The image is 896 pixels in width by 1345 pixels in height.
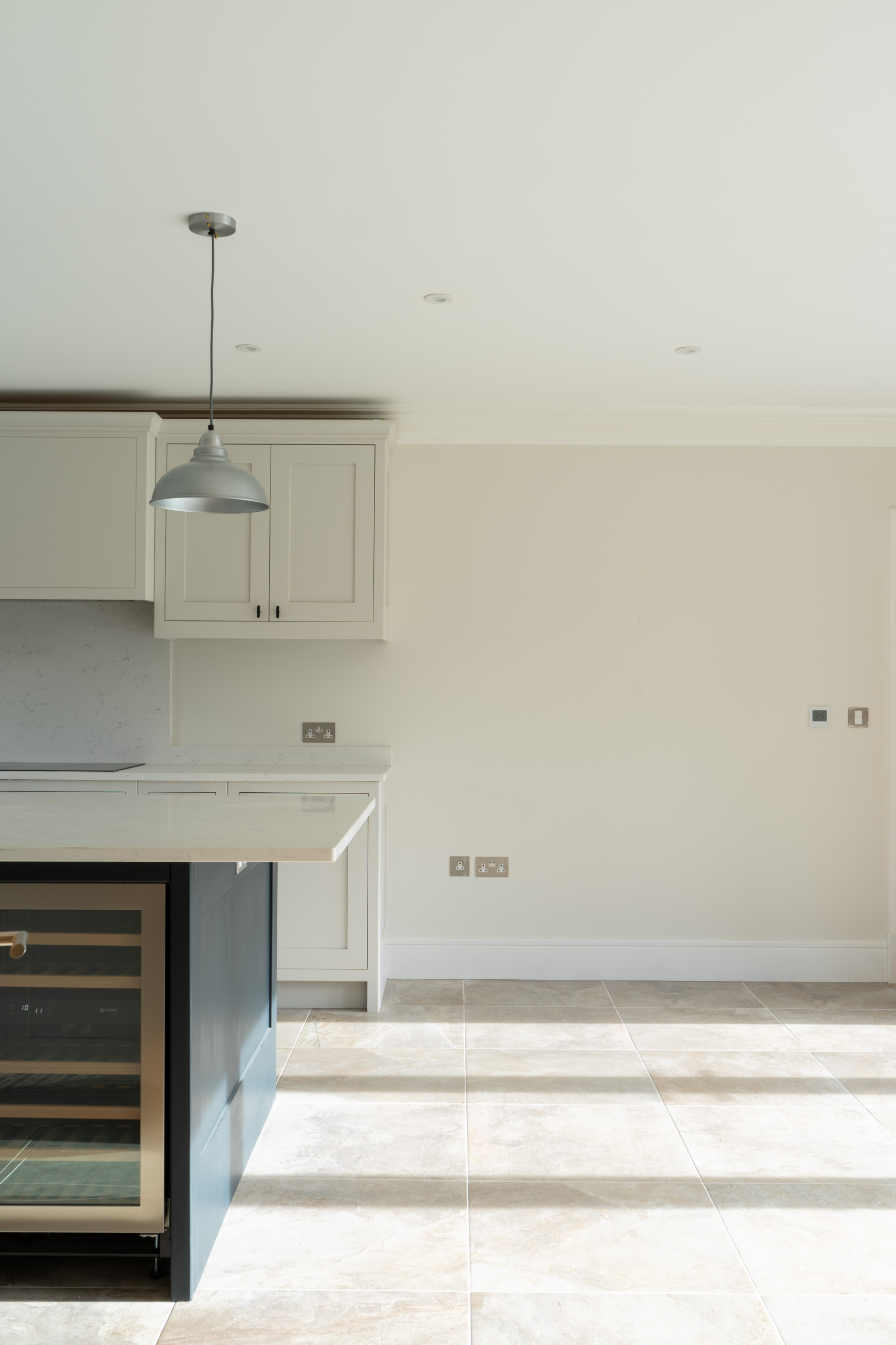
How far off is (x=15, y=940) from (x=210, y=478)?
115 centimetres

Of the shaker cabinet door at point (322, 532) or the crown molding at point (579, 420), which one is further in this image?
the crown molding at point (579, 420)

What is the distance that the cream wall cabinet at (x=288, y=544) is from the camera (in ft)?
13.1

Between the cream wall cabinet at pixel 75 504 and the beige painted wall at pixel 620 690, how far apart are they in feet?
1.82

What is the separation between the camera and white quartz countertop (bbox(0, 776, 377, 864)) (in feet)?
5.92

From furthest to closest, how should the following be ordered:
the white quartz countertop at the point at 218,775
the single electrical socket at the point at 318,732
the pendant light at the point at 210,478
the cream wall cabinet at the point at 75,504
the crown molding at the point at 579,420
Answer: the single electrical socket at the point at 318,732 → the crown molding at the point at 579,420 → the cream wall cabinet at the point at 75,504 → the white quartz countertop at the point at 218,775 → the pendant light at the point at 210,478

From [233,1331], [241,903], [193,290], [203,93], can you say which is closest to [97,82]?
[203,93]

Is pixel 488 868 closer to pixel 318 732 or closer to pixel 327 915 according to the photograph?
pixel 327 915

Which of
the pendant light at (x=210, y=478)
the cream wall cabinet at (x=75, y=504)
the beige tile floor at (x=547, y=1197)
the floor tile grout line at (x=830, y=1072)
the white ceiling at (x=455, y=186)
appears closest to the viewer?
the white ceiling at (x=455, y=186)

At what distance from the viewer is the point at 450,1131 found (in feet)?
9.02

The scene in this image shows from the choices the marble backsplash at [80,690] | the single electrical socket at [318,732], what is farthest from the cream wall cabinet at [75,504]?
the single electrical socket at [318,732]

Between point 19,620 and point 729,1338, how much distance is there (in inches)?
147

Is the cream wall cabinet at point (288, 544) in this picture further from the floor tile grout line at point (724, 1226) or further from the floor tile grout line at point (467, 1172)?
the floor tile grout line at point (724, 1226)

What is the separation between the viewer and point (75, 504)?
393cm

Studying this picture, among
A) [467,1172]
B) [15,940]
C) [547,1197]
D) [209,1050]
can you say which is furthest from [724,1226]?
[15,940]
